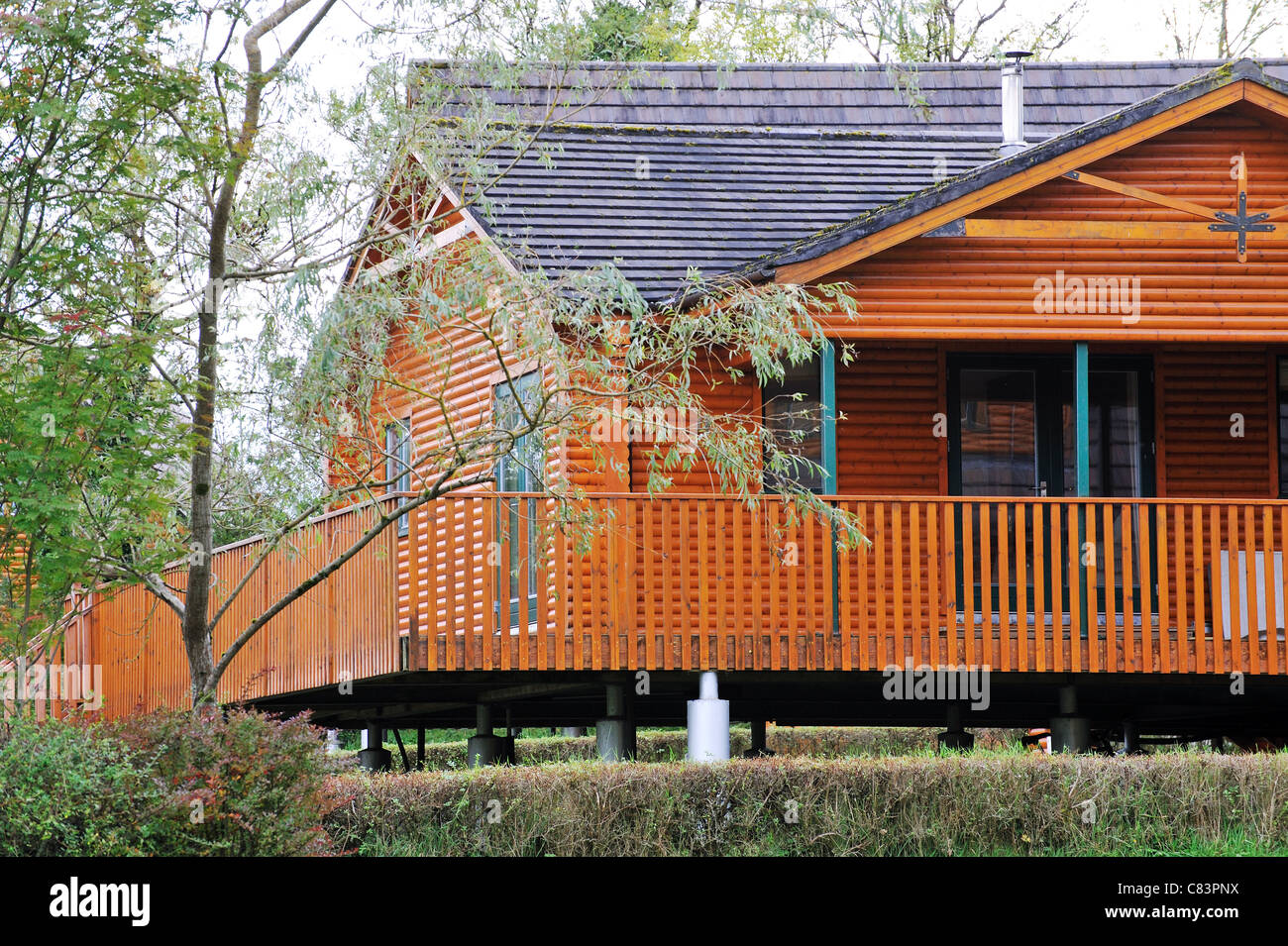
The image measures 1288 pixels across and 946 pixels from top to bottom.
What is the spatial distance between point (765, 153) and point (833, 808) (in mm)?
9561

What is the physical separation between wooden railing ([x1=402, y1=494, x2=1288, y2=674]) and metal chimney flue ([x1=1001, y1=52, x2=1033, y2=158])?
17.6 ft

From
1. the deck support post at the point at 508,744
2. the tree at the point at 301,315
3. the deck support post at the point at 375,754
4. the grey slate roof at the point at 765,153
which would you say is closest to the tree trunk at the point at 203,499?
the tree at the point at 301,315

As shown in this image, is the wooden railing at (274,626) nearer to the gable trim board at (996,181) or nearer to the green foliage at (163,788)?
the green foliage at (163,788)

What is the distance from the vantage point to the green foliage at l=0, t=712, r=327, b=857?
10.5m

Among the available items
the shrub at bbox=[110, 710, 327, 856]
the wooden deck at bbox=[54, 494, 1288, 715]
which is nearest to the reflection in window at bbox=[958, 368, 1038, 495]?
the wooden deck at bbox=[54, 494, 1288, 715]

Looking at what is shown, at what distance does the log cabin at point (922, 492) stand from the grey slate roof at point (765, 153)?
0.06 m

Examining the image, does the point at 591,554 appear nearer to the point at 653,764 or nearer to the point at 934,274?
the point at 653,764

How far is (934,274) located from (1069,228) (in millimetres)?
1261

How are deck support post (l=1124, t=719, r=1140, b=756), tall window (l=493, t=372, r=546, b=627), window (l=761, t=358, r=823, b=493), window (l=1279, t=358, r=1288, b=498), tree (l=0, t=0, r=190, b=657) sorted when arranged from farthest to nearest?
deck support post (l=1124, t=719, r=1140, b=756) → window (l=1279, t=358, r=1288, b=498) → window (l=761, t=358, r=823, b=493) → tall window (l=493, t=372, r=546, b=627) → tree (l=0, t=0, r=190, b=657)

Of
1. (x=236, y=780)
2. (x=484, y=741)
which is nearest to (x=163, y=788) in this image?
(x=236, y=780)

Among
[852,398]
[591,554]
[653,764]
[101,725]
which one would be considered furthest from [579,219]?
[101,725]

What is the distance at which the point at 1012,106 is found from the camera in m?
19.1

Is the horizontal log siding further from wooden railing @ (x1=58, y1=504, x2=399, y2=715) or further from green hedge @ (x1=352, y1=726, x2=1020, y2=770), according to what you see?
green hedge @ (x1=352, y1=726, x2=1020, y2=770)

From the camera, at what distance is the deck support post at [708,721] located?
14828 millimetres
